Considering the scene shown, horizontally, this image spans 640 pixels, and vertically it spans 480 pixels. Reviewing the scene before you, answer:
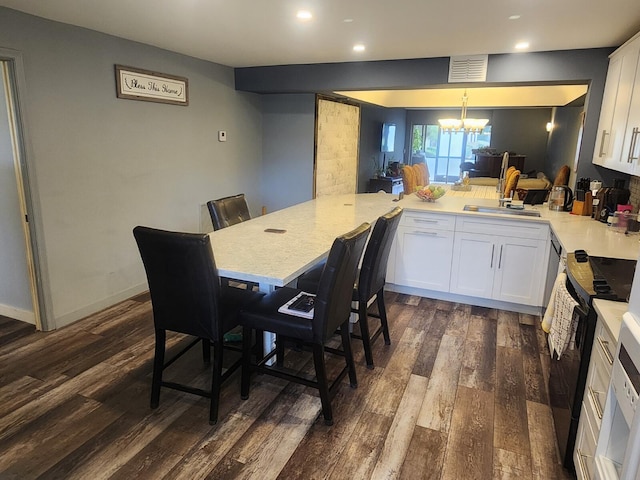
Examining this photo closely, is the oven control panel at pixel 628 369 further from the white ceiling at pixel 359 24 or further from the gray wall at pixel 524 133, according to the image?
the gray wall at pixel 524 133

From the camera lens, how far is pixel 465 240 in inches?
145

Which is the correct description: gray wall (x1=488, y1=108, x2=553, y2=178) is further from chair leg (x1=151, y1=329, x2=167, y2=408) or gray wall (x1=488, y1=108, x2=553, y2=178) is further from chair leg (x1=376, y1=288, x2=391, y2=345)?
chair leg (x1=151, y1=329, x2=167, y2=408)

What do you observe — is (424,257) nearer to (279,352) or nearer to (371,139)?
(279,352)

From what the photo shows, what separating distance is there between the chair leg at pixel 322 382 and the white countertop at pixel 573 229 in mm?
1599

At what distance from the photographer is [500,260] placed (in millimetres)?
3580

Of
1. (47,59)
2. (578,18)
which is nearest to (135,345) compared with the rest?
(47,59)

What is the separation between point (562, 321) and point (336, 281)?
106cm

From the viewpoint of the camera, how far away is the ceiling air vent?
151 inches

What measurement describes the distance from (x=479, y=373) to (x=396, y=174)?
7017mm

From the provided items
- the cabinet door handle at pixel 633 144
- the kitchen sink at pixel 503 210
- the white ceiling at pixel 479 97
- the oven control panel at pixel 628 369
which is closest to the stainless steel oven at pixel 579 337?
the oven control panel at pixel 628 369

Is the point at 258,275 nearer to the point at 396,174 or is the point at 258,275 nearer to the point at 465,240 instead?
the point at 465,240

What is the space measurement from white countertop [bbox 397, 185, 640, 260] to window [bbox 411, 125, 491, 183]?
853 centimetres

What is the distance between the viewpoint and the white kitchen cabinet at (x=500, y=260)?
345 centimetres

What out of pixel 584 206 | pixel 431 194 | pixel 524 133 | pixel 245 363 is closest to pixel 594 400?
pixel 245 363
